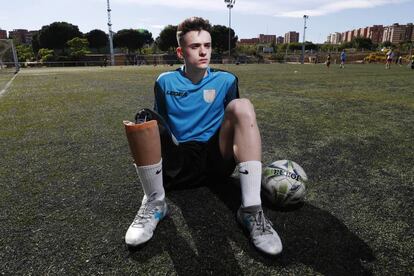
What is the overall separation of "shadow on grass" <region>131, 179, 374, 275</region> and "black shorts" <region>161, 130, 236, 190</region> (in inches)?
8.4

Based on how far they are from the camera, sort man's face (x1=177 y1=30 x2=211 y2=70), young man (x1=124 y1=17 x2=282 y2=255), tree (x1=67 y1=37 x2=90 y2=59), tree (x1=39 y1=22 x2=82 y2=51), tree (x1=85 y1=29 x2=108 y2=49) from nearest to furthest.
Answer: young man (x1=124 y1=17 x2=282 y2=255)
man's face (x1=177 y1=30 x2=211 y2=70)
tree (x1=67 y1=37 x2=90 y2=59)
tree (x1=39 y1=22 x2=82 y2=51)
tree (x1=85 y1=29 x2=108 y2=49)

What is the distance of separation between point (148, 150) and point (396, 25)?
7893 inches

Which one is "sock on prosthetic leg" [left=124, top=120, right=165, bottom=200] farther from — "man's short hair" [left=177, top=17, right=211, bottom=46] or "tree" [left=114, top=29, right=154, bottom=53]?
"tree" [left=114, top=29, right=154, bottom=53]

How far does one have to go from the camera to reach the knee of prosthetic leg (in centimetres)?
218

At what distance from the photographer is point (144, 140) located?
221cm

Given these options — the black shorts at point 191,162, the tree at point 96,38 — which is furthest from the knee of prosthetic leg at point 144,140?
the tree at point 96,38

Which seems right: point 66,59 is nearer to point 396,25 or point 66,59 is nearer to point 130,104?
point 130,104

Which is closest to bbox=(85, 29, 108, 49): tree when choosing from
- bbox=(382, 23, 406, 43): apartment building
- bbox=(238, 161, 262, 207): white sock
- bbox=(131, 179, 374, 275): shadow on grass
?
bbox=(131, 179, 374, 275): shadow on grass

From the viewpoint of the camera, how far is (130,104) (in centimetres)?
912

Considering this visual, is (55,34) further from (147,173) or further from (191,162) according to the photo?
(147,173)

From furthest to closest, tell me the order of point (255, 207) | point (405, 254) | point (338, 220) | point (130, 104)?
1. point (130, 104)
2. point (338, 220)
3. point (255, 207)
4. point (405, 254)

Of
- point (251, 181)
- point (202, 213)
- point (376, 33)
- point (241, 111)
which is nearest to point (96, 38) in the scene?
point (202, 213)

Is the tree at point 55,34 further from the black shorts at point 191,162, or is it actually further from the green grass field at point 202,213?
the black shorts at point 191,162

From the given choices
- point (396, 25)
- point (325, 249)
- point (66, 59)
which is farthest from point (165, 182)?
point (396, 25)
